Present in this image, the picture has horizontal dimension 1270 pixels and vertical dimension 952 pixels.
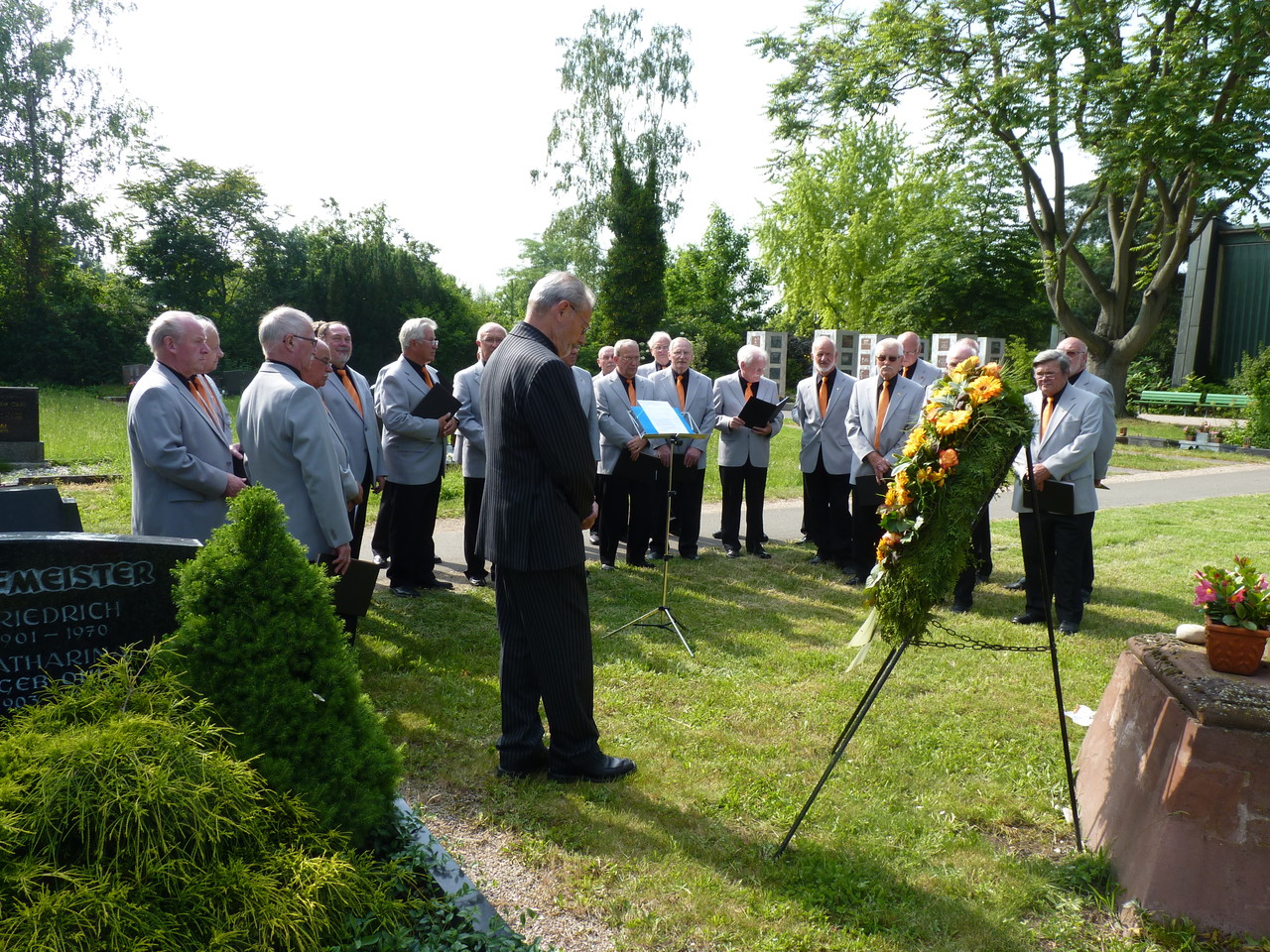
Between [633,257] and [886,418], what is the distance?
103 ft

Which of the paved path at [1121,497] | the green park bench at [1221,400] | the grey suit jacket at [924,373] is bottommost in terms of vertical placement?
the paved path at [1121,497]

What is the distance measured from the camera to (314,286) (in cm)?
3781

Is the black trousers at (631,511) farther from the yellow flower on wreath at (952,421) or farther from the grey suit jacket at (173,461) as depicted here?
the yellow flower on wreath at (952,421)

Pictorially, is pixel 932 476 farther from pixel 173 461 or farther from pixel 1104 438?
pixel 1104 438

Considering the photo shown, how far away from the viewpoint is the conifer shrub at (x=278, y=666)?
9.07ft

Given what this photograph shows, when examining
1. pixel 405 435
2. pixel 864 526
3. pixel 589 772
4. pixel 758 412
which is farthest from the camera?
pixel 758 412

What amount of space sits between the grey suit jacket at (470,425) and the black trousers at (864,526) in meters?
3.53

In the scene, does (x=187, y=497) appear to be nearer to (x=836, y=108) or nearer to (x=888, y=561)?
(x=888, y=561)

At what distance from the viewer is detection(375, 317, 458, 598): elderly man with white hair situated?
24.0 ft

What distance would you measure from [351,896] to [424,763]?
1.94 m

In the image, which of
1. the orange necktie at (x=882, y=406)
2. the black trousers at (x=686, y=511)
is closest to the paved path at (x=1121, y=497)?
the black trousers at (x=686, y=511)

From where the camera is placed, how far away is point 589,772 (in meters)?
4.19

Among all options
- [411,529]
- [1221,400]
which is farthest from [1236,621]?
[1221,400]

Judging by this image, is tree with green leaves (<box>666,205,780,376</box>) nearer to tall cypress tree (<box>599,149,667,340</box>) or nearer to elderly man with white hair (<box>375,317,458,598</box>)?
tall cypress tree (<box>599,149,667,340</box>)
